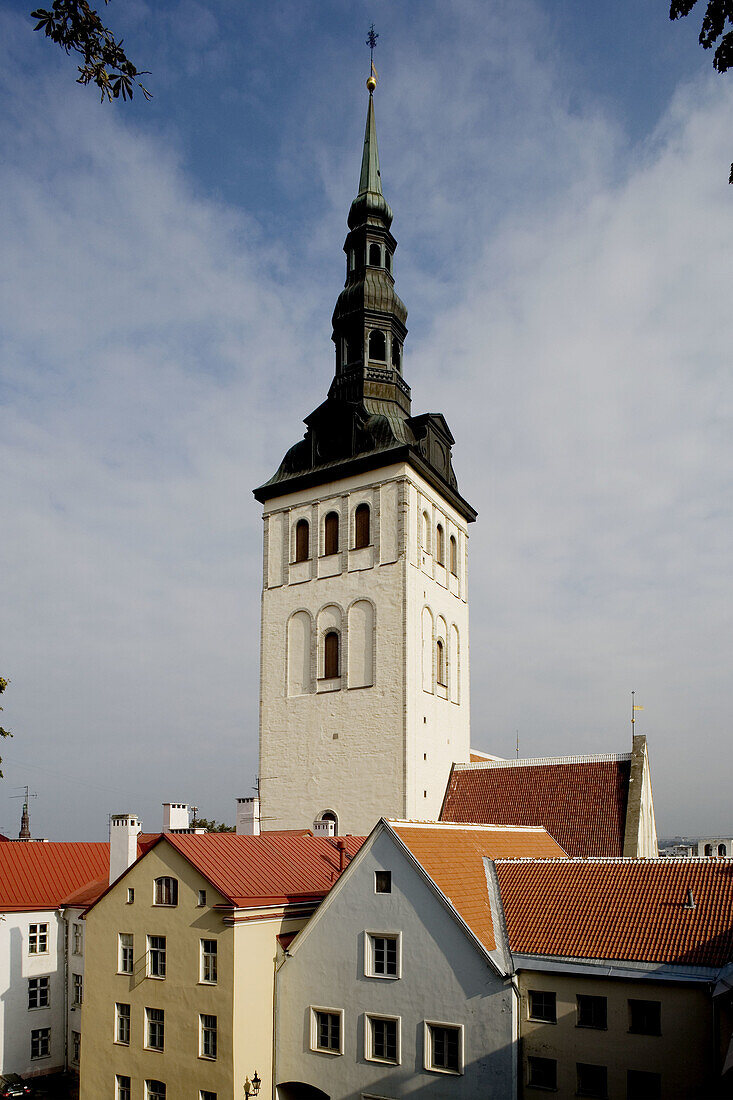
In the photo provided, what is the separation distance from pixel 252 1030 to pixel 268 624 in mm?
17910

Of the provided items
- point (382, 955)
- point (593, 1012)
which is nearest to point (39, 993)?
point (382, 955)

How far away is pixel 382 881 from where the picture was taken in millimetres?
21594

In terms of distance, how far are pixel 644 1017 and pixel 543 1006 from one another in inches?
82.8

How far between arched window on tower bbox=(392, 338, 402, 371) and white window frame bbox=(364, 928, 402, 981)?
24.3 m

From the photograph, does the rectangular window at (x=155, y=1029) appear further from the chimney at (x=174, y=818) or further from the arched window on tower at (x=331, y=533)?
the arched window on tower at (x=331, y=533)

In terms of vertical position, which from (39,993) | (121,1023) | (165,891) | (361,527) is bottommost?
(39,993)

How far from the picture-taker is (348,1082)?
69.4 ft

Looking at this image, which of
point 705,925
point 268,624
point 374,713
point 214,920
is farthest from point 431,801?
point 705,925

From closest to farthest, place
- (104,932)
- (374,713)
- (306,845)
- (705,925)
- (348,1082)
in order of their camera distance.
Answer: (705,925) → (348,1082) → (104,932) → (306,845) → (374,713)

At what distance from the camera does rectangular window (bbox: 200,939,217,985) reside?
2265 cm

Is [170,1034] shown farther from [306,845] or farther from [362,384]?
[362,384]

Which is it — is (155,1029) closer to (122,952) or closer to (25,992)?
(122,952)

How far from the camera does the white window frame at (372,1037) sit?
20562mm

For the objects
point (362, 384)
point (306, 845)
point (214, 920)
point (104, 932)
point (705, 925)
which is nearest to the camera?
point (705, 925)
